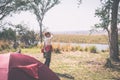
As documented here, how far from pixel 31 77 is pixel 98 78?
18.7 feet

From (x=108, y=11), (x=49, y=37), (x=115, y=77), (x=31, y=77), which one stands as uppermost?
(x=108, y=11)

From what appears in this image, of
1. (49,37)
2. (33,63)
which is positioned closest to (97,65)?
A: (49,37)

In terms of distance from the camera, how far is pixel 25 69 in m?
8.49

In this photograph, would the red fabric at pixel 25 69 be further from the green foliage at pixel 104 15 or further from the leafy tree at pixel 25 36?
the leafy tree at pixel 25 36

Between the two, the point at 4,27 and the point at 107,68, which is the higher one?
the point at 4,27

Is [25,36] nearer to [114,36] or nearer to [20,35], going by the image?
[20,35]

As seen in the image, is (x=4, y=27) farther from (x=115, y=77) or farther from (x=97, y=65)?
(x=115, y=77)

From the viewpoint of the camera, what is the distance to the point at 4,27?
37.6 meters

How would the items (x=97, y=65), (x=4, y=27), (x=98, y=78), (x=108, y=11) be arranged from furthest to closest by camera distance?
(x=4, y=27), (x=108, y=11), (x=97, y=65), (x=98, y=78)

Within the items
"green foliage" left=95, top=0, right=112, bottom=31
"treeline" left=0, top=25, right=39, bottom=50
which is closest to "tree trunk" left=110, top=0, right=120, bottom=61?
"green foliage" left=95, top=0, right=112, bottom=31

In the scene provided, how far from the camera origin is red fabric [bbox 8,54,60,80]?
8.40 m

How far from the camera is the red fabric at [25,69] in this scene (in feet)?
27.6

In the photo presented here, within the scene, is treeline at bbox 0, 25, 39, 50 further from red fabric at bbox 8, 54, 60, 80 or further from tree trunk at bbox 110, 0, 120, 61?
red fabric at bbox 8, 54, 60, 80

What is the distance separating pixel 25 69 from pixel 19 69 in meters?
0.18
